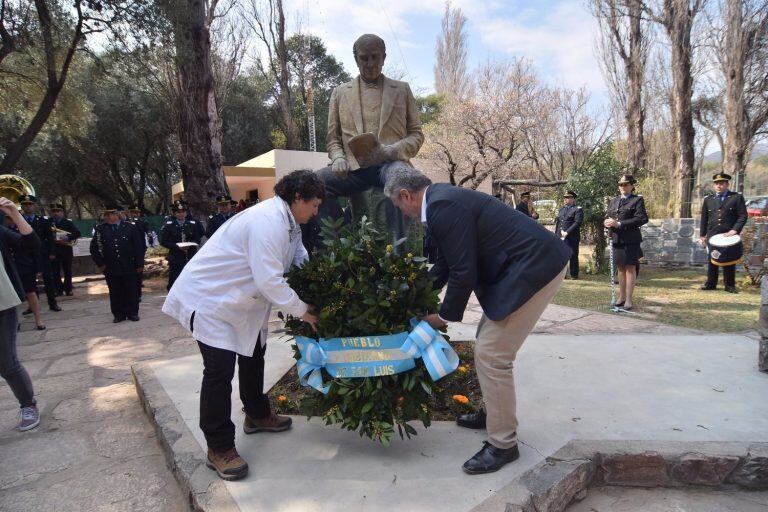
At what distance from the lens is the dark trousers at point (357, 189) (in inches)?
148

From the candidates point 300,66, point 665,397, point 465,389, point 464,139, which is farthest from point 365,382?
point 300,66

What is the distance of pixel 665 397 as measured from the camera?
327cm

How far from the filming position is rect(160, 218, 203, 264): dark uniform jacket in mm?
8625

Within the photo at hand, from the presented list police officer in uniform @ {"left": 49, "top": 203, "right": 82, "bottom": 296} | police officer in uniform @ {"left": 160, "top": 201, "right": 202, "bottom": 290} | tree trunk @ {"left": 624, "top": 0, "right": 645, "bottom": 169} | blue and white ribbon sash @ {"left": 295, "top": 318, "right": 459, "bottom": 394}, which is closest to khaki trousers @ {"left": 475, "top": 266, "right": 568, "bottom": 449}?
blue and white ribbon sash @ {"left": 295, "top": 318, "right": 459, "bottom": 394}

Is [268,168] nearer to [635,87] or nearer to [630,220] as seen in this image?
[635,87]

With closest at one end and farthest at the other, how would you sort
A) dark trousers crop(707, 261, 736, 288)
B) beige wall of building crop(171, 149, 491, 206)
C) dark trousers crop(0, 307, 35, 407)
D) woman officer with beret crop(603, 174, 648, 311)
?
dark trousers crop(0, 307, 35, 407) < woman officer with beret crop(603, 174, 648, 311) < dark trousers crop(707, 261, 736, 288) < beige wall of building crop(171, 149, 491, 206)

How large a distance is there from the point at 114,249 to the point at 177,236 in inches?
64.1

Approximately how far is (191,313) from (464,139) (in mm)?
21403

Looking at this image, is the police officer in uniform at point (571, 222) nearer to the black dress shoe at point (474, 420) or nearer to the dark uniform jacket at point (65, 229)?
the black dress shoe at point (474, 420)

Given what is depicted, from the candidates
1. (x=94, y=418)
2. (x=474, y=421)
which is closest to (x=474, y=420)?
(x=474, y=421)

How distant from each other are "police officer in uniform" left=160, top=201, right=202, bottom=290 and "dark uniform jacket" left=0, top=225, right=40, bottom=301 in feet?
16.2

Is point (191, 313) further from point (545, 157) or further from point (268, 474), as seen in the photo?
point (545, 157)

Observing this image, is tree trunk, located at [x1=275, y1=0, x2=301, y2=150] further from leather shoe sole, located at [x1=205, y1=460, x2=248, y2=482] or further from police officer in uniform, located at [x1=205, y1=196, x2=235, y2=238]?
leather shoe sole, located at [x1=205, y1=460, x2=248, y2=482]

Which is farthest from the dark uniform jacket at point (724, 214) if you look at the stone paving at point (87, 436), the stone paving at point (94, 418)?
the stone paving at point (87, 436)
